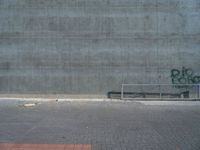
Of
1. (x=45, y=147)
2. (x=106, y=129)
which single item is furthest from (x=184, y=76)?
(x=45, y=147)

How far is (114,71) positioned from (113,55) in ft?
3.18

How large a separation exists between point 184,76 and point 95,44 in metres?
5.72

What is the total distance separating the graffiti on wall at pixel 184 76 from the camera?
72.0 feet

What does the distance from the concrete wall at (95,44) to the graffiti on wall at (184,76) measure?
257mm

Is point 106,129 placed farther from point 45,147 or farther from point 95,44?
point 95,44

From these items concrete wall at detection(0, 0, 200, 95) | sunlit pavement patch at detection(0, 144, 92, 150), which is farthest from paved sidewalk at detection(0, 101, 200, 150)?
concrete wall at detection(0, 0, 200, 95)

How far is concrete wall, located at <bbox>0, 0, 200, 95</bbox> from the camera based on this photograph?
21.9 meters

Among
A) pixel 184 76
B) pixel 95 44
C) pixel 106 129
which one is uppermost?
pixel 95 44

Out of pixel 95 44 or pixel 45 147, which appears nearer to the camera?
pixel 45 147

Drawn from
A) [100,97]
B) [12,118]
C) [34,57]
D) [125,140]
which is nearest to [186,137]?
[125,140]

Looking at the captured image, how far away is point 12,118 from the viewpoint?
13.3 meters

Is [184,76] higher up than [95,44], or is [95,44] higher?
[95,44]

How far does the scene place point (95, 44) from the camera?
72.3ft

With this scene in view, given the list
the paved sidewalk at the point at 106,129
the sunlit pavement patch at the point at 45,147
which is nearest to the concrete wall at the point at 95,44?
the paved sidewalk at the point at 106,129
